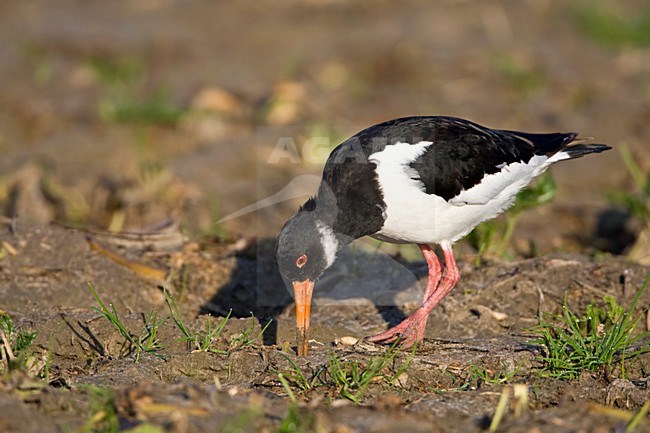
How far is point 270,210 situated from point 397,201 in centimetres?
344

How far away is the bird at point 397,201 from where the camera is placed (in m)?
5.23

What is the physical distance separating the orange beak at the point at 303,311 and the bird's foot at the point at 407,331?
444 mm

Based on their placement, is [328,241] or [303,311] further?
[328,241]

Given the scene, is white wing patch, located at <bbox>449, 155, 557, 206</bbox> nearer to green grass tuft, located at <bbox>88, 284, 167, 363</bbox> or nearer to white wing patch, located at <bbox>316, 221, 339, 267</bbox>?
white wing patch, located at <bbox>316, 221, 339, 267</bbox>

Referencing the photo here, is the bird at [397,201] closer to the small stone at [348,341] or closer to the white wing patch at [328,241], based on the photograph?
the white wing patch at [328,241]

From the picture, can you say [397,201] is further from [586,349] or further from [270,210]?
[270,210]

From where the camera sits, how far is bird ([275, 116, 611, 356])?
5.23m

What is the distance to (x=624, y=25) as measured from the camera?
40.8 ft

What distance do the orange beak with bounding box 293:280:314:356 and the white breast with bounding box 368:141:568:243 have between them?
569mm

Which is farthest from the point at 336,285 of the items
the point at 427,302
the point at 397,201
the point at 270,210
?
the point at 270,210

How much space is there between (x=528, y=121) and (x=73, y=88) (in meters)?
Answer: 5.52

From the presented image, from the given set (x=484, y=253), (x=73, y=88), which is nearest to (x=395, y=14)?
(x=73, y=88)

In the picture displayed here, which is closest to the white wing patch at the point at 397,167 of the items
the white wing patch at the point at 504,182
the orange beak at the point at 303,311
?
the white wing patch at the point at 504,182

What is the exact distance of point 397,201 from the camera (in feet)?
17.1
